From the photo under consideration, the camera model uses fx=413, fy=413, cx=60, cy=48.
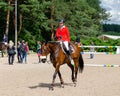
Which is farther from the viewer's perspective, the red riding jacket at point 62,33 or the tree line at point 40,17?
the tree line at point 40,17

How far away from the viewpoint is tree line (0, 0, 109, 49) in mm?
60156

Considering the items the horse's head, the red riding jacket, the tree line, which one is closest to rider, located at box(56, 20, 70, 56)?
the red riding jacket

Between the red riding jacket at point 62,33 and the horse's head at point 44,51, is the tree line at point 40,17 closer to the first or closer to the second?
the red riding jacket at point 62,33

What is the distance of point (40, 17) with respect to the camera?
61812 mm

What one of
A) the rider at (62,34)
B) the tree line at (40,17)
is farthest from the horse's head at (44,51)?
the tree line at (40,17)

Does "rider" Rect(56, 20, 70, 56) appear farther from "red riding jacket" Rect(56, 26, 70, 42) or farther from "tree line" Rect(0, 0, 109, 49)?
"tree line" Rect(0, 0, 109, 49)

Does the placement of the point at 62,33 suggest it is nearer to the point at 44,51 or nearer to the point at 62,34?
the point at 62,34

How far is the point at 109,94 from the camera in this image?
12773 millimetres

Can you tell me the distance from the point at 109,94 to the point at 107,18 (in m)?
115

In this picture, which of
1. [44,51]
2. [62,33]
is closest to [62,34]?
[62,33]

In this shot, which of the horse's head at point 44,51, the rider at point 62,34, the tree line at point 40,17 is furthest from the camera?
the tree line at point 40,17

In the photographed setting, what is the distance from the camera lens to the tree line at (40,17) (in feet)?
197

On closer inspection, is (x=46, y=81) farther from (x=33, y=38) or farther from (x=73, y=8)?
(x=73, y=8)

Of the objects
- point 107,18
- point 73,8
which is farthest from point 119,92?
point 107,18
